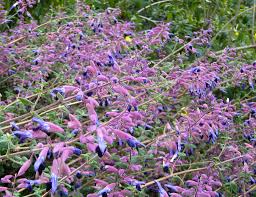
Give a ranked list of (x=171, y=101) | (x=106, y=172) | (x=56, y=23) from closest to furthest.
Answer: (x=106, y=172) → (x=171, y=101) → (x=56, y=23)

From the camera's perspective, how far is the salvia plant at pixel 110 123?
1852 millimetres

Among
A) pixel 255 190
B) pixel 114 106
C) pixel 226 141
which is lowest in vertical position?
pixel 255 190

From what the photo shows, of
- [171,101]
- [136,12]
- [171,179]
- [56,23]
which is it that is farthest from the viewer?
[136,12]

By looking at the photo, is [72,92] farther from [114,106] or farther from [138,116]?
[114,106]

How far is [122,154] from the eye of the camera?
2.50 m

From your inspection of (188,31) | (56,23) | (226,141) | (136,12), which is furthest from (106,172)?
(136,12)

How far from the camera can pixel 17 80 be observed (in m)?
2.99

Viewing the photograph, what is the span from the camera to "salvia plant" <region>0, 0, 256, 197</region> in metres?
1.85

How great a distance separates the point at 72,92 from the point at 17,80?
101 cm

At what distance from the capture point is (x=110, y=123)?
1.86 metres

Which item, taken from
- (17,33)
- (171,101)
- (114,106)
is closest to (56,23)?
(17,33)

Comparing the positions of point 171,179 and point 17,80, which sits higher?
point 17,80

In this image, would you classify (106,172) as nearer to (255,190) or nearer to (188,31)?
(255,190)

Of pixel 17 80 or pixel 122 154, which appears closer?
pixel 122 154
